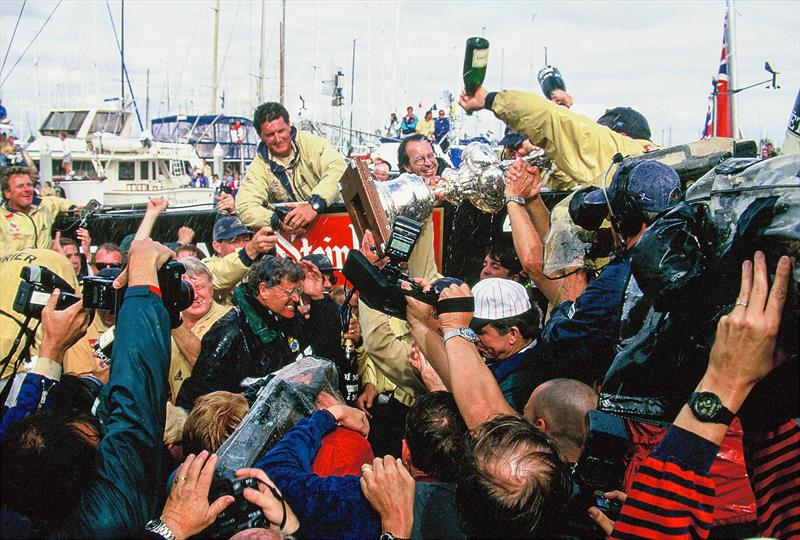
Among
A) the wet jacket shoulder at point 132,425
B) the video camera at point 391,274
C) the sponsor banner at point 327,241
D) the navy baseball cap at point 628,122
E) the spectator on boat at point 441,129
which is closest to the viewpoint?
the wet jacket shoulder at point 132,425

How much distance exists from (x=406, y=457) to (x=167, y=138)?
32.1 metres

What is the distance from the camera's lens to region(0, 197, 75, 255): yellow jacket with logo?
666 centimetres

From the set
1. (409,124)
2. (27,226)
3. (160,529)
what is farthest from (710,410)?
(409,124)

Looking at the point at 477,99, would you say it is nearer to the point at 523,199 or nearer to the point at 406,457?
the point at 523,199

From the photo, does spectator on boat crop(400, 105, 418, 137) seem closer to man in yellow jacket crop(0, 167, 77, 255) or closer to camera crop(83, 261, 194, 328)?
man in yellow jacket crop(0, 167, 77, 255)

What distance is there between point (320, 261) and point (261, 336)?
3.14 feet

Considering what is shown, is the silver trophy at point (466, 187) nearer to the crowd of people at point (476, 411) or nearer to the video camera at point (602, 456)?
the crowd of people at point (476, 411)

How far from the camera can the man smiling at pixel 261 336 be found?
3750 millimetres

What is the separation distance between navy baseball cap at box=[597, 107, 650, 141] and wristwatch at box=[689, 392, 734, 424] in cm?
278

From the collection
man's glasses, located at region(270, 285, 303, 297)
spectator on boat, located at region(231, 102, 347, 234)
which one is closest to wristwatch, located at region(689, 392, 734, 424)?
man's glasses, located at region(270, 285, 303, 297)

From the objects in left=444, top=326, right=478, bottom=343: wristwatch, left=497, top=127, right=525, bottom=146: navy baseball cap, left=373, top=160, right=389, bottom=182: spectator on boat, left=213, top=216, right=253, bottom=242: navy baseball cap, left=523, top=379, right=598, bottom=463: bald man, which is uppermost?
left=497, top=127, right=525, bottom=146: navy baseball cap

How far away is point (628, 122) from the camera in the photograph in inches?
164

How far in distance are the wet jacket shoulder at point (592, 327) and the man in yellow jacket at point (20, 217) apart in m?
5.58

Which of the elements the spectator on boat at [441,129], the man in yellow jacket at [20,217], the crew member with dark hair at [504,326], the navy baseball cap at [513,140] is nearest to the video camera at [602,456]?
the crew member with dark hair at [504,326]
